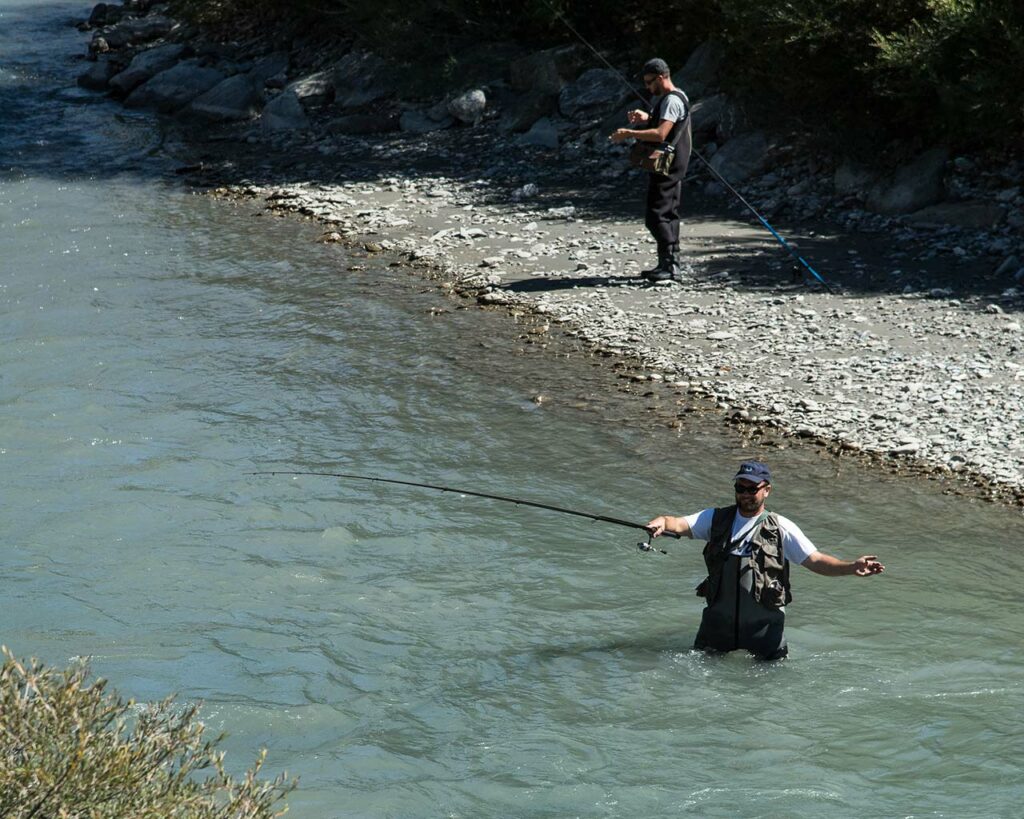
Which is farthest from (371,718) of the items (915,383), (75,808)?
(915,383)

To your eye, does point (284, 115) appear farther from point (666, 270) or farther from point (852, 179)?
point (666, 270)

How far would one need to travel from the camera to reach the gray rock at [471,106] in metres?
20.9

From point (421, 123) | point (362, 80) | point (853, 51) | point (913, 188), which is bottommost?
point (421, 123)

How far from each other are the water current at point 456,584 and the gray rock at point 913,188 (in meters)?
4.89

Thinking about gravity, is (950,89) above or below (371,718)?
above

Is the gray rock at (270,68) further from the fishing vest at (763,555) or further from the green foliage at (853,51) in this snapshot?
the fishing vest at (763,555)

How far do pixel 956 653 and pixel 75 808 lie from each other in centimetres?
527

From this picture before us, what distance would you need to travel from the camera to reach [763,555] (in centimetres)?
714

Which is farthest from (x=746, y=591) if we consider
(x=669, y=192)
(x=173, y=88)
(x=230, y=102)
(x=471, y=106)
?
(x=173, y=88)

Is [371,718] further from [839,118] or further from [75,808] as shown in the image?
[839,118]

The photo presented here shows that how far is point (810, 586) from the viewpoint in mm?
8906

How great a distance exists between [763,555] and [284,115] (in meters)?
17.3

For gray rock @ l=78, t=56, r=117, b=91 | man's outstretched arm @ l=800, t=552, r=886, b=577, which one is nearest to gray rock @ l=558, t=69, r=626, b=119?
gray rock @ l=78, t=56, r=117, b=91

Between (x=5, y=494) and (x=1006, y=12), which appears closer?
(x=5, y=494)
